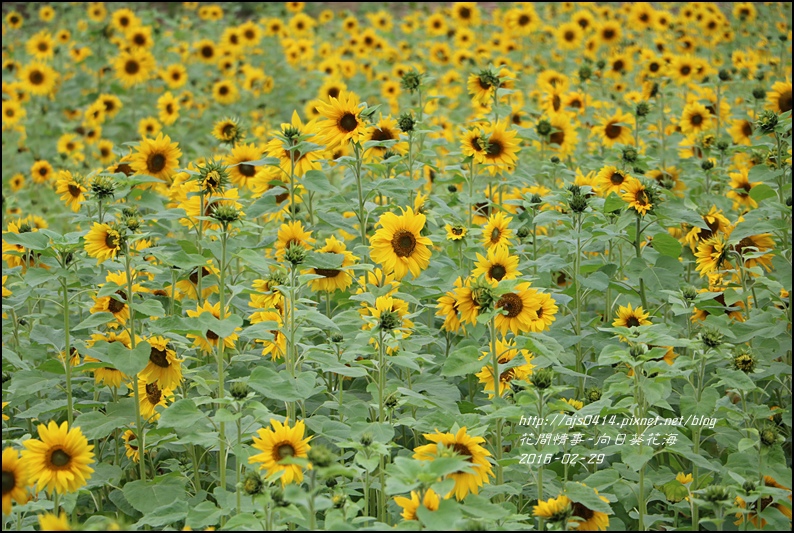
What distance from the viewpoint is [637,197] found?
3469 mm

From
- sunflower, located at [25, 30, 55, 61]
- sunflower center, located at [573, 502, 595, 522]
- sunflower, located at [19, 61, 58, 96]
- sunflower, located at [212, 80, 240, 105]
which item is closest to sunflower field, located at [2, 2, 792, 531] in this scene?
sunflower center, located at [573, 502, 595, 522]

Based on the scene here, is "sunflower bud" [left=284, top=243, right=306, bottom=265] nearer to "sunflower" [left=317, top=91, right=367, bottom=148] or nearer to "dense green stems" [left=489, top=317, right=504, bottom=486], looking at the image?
"dense green stems" [left=489, top=317, right=504, bottom=486]

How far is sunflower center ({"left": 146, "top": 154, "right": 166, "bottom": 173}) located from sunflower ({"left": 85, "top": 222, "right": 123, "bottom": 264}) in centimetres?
119

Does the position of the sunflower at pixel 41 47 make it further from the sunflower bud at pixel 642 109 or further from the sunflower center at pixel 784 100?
the sunflower center at pixel 784 100

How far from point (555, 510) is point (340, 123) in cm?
191

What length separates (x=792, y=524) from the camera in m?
2.69

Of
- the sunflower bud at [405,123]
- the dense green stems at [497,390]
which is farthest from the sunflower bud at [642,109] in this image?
the dense green stems at [497,390]

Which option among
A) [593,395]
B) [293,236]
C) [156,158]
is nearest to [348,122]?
[293,236]

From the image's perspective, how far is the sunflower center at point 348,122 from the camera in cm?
358

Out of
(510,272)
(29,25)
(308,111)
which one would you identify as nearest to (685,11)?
(308,111)

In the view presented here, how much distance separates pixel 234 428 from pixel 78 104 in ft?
21.8

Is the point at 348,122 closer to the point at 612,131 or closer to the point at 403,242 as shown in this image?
the point at 403,242

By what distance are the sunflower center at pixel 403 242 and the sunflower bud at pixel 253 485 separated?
3.92 ft

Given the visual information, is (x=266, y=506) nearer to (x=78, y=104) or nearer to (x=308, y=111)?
(x=308, y=111)
